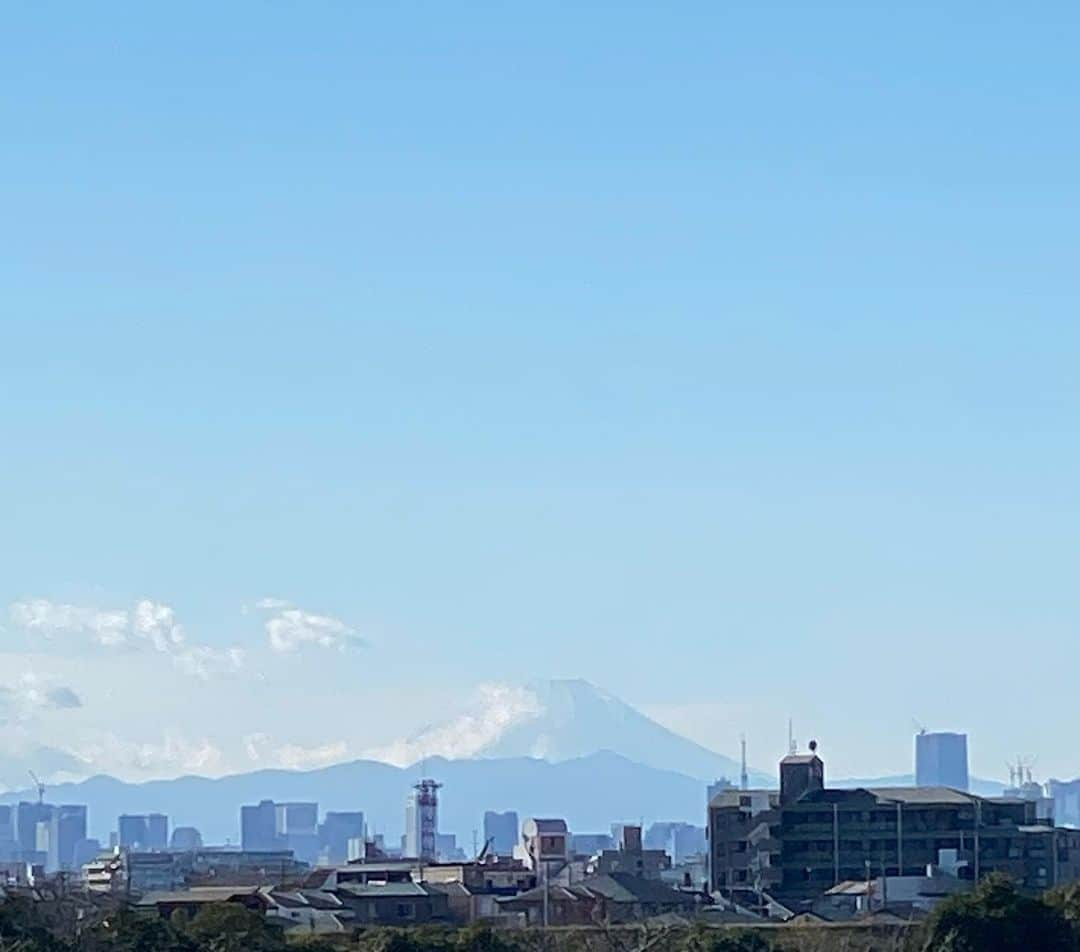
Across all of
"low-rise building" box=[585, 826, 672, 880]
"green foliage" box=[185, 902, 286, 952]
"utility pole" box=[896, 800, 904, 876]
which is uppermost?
"utility pole" box=[896, 800, 904, 876]

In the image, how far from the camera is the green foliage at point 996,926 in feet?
165

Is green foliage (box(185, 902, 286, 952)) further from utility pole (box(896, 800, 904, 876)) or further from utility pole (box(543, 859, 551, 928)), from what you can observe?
utility pole (box(896, 800, 904, 876))

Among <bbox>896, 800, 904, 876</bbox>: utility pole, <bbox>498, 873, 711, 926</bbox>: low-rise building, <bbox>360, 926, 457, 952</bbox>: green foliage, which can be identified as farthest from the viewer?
<bbox>896, 800, 904, 876</bbox>: utility pole

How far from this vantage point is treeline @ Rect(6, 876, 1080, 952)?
4741 centimetres

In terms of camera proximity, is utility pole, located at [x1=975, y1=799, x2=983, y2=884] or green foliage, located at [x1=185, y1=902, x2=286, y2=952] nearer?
green foliage, located at [x1=185, y1=902, x2=286, y2=952]

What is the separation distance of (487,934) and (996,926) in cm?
869

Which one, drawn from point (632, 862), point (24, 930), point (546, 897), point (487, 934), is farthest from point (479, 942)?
point (632, 862)

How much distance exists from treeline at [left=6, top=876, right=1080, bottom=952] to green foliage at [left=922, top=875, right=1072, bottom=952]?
0.02 m

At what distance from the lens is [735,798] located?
297 feet

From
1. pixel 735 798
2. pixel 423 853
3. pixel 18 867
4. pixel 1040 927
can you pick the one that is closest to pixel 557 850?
pixel 735 798

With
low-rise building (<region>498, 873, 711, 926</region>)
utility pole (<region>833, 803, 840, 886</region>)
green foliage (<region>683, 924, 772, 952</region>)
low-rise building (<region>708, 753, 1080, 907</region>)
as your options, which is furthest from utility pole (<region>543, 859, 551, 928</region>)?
green foliage (<region>683, 924, 772, 952</region>)

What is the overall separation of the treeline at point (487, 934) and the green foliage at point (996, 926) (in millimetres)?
17

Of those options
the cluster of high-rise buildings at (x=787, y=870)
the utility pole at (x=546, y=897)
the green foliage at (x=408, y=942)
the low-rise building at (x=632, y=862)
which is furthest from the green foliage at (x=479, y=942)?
the low-rise building at (x=632, y=862)

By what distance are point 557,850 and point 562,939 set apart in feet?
174
